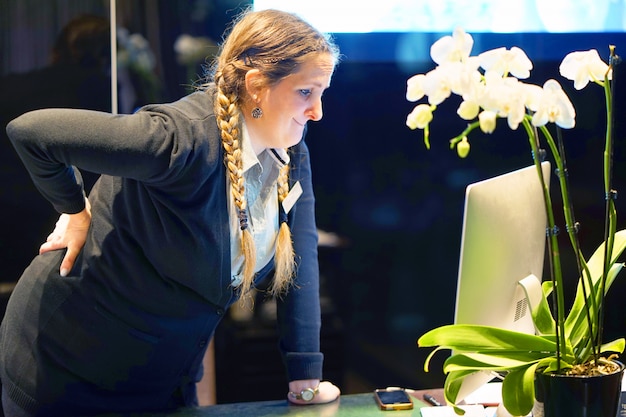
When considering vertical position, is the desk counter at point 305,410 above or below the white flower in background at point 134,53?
below

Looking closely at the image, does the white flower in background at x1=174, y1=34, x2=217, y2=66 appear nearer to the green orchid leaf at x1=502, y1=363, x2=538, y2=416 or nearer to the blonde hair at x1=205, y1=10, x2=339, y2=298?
the blonde hair at x1=205, y1=10, x2=339, y2=298

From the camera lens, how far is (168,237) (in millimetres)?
1618

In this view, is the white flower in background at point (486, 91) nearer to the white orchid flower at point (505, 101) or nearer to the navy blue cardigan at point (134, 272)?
the white orchid flower at point (505, 101)

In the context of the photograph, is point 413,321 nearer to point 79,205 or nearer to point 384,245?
point 384,245

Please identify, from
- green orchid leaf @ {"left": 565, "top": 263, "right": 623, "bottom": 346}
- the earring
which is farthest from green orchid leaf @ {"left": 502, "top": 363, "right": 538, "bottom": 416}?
the earring

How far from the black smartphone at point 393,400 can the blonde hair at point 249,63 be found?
37 cm

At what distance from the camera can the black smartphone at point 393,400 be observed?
5.11 feet

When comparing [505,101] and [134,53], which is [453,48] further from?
[134,53]

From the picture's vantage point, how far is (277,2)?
2.50 meters

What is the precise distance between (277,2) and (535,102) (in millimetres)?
1529

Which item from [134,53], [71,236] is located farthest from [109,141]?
[134,53]

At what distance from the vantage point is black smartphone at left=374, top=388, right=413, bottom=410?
1558 mm

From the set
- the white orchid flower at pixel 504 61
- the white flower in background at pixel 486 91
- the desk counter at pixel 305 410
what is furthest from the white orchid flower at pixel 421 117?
the desk counter at pixel 305 410

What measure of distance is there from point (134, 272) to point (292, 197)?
0.39 m
